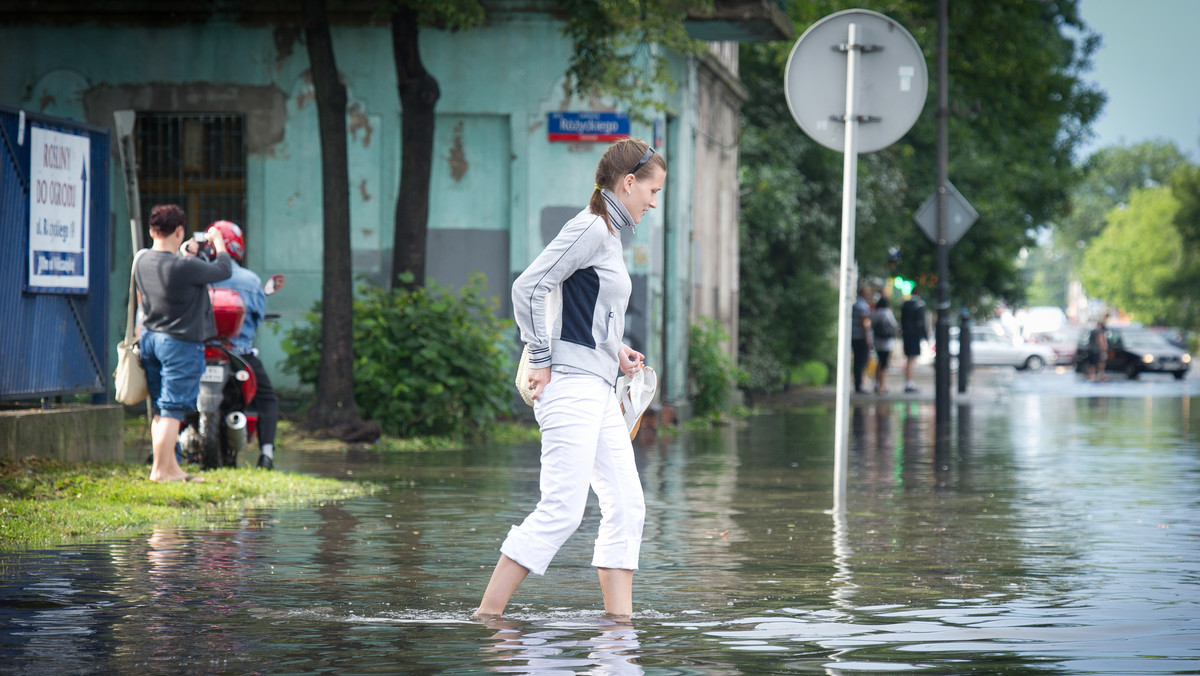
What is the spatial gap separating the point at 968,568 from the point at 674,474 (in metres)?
5.62

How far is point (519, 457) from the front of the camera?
49.5 feet

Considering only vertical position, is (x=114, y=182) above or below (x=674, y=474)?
above

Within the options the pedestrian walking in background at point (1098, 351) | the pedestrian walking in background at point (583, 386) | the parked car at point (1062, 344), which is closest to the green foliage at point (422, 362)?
the pedestrian walking in background at point (583, 386)

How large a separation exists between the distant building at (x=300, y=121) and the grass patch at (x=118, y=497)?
7692 millimetres

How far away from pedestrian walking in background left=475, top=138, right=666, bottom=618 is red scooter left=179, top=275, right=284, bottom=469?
5.99 m

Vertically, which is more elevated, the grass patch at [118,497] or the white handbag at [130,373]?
the white handbag at [130,373]

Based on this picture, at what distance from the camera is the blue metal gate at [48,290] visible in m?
11.6

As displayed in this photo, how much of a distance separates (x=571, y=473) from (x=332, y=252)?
1047cm

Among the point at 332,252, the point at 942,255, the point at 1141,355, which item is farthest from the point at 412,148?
the point at 1141,355

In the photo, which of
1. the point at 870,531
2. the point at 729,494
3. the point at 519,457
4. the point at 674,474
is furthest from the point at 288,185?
the point at 870,531

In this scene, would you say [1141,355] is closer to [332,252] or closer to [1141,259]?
[332,252]

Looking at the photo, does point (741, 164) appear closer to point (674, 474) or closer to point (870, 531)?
point (674, 474)

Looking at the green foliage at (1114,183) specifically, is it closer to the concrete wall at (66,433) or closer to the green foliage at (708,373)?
the green foliage at (708,373)

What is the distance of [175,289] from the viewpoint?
11.1 m
